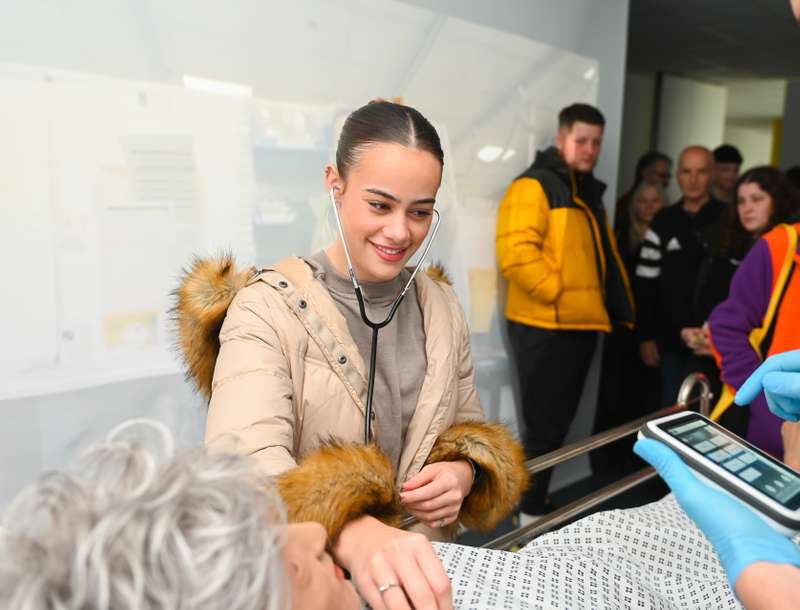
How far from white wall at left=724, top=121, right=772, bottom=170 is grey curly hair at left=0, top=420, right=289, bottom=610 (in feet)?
33.7

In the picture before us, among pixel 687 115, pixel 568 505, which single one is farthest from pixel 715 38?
pixel 568 505

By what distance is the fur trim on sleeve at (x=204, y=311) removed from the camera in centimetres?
104

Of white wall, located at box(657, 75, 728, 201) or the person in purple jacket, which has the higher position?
white wall, located at box(657, 75, 728, 201)

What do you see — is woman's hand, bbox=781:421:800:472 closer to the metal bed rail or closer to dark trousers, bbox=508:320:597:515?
the metal bed rail

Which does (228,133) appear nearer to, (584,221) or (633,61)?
(584,221)

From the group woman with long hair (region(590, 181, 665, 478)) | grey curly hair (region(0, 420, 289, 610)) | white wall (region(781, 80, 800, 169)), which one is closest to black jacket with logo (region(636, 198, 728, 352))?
woman with long hair (region(590, 181, 665, 478))

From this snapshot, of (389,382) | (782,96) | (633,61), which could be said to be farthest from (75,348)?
(782,96)

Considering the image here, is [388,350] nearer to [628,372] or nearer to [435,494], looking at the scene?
[435,494]

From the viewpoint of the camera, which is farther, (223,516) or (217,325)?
(217,325)

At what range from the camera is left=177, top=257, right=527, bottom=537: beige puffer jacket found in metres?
0.84

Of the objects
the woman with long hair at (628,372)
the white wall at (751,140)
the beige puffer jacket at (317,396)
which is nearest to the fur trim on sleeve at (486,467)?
the beige puffer jacket at (317,396)

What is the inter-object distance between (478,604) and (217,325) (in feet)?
1.99

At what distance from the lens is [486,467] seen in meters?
1.08

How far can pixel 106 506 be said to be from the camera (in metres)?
0.47
